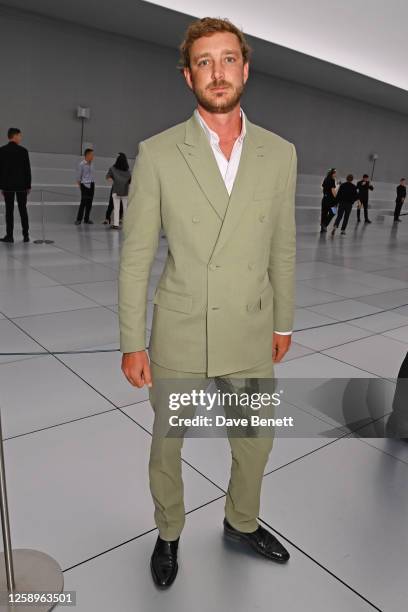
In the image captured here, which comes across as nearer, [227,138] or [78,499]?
[227,138]

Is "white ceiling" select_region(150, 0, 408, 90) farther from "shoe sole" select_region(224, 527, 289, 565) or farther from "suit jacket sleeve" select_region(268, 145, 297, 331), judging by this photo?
"shoe sole" select_region(224, 527, 289, 565)

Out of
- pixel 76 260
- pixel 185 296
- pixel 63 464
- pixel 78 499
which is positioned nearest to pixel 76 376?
pixel 63 464

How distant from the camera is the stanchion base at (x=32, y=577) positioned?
5.63ft

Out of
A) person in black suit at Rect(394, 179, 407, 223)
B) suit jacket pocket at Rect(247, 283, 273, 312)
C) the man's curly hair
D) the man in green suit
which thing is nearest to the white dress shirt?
the man in green suit

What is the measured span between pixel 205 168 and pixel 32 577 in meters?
1.61

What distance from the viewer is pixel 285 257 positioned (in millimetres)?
1845

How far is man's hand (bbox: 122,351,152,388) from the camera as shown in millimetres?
1728

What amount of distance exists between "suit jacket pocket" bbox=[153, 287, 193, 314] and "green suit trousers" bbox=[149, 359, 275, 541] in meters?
0.23

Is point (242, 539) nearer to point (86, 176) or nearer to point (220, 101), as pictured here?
point (220, 101)

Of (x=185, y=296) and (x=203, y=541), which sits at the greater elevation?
(x=185, y=296)

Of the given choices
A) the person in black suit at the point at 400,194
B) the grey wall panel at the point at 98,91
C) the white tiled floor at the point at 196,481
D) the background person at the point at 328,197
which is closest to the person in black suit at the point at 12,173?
the white tiled floor at the point at 196,481

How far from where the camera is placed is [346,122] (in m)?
20.2

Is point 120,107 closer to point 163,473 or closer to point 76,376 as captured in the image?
point 76,376

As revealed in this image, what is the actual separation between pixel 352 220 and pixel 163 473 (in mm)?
17154
